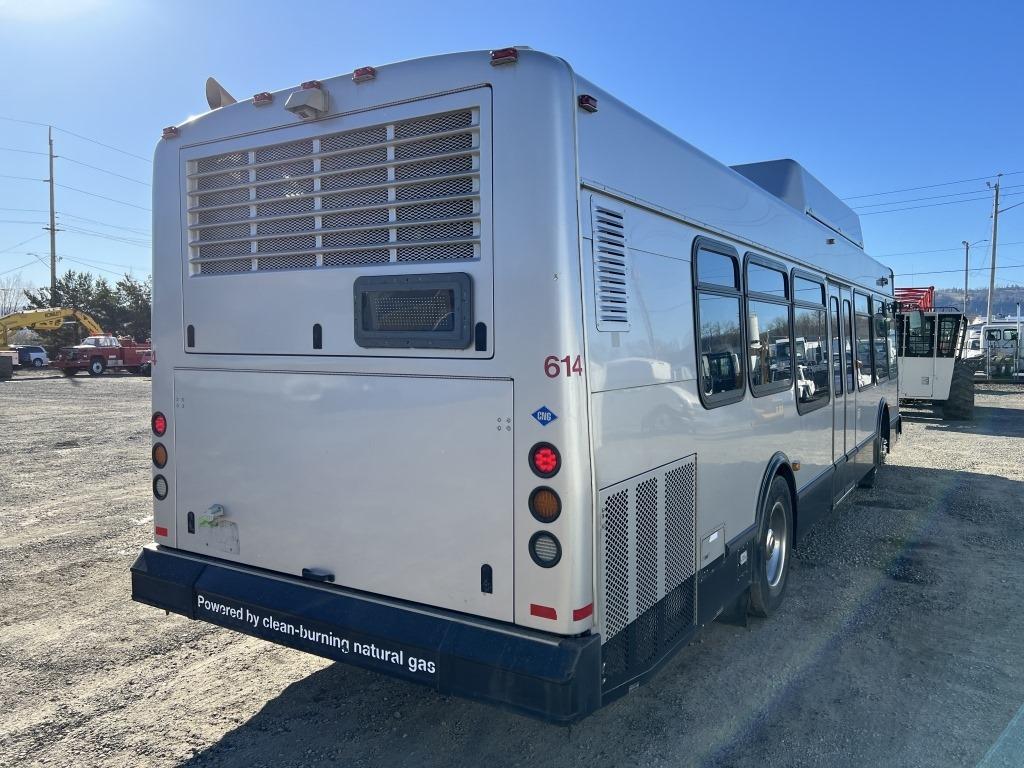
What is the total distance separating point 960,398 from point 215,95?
1731 cm

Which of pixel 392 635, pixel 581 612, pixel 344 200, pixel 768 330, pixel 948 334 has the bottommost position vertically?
pixel 392 635

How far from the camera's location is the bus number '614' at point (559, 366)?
9.05 feet

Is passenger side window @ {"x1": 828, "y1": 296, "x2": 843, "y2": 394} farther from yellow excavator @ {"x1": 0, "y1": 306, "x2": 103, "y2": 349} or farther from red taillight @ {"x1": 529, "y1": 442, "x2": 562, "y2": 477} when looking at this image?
yellow excavator @ {"x1": 0, "y1": 306, "x2": 103, "y2": 349}

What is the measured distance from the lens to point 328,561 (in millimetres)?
3400

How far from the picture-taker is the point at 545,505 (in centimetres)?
283

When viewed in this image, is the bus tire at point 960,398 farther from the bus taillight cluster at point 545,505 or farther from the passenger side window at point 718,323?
the bus taillight cluster at point 545,505

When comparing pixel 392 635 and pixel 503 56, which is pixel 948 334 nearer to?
pixel 503 56

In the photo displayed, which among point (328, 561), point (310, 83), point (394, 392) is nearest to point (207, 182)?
point (310, 83)

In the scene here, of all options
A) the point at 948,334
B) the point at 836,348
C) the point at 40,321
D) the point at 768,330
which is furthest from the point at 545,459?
the point at 40,321

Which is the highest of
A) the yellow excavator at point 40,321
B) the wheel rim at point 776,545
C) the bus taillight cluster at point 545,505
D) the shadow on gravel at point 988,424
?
the yellow excavator at point 40,321

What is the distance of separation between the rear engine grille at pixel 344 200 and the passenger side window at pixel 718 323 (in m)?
1.47

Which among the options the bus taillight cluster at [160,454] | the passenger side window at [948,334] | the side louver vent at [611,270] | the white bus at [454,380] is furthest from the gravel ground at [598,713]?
the passenger side window at [948,334]

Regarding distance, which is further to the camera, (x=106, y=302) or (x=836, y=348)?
(x=106, y=302)

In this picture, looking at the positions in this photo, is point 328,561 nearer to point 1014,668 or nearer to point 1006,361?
point 1014,668
